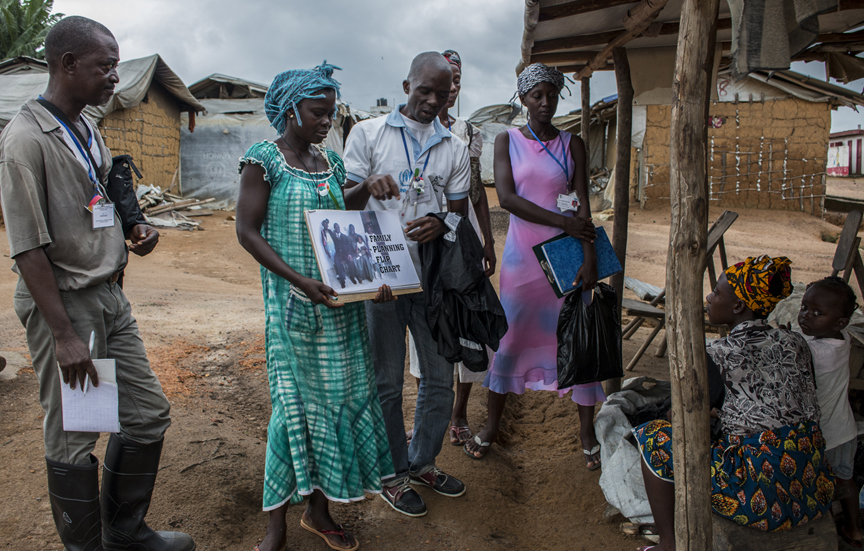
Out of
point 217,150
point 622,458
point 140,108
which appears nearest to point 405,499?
point 622,458

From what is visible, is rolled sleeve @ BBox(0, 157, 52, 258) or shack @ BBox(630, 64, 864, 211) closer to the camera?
rolled sleeve @ BBox(0, 157, 52, 258)

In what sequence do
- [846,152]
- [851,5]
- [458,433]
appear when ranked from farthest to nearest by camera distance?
1. [846,152]
2. [458,433]
3. [851,5]

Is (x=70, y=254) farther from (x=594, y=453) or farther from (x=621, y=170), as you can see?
(x=621, y=170)

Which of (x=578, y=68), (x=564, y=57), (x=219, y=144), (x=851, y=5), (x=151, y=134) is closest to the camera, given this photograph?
(x=851, y=5)

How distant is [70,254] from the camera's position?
6.57ft

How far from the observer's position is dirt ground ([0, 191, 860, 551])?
2619 millimetres

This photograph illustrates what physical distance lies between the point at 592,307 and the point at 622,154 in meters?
1.35

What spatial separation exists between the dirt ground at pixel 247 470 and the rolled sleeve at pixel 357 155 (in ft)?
5.16

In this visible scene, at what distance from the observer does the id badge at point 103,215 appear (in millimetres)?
2051

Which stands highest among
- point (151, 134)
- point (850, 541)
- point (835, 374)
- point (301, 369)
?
point (151, 134)

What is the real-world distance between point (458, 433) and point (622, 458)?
1025 mm

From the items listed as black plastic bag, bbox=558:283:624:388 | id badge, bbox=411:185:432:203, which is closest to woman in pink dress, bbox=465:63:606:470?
black plastic bag, bbox=558:283:624:388

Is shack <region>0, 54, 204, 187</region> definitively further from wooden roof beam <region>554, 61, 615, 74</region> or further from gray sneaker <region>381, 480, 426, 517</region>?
gray sneaker <region>381, 480, 426, 517</region>

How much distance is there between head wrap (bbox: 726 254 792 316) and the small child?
354 millimetres
